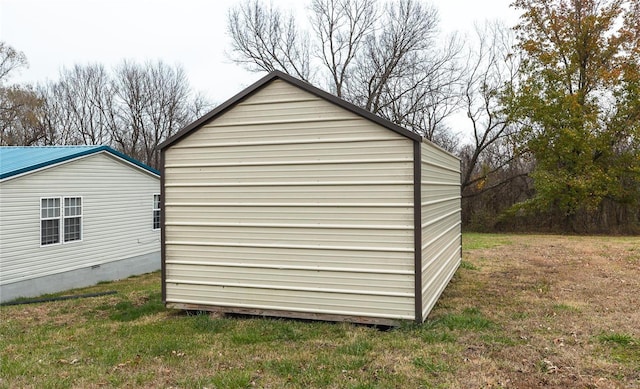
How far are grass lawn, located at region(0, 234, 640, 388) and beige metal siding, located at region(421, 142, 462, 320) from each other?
43 centimetres

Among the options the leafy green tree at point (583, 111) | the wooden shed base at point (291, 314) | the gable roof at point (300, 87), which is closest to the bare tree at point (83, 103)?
the leafy green tree at point (583, 111)

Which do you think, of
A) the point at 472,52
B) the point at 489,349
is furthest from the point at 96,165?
the point at 472,52

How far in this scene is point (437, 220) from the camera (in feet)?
22.2

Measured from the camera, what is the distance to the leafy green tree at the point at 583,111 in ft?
63.9

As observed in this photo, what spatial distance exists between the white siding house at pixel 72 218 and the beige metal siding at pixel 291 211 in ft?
19.3

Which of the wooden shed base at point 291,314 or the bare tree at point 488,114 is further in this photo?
the bare tree at point 488,114

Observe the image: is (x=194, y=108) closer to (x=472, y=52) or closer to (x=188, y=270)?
(x=472, y=52)

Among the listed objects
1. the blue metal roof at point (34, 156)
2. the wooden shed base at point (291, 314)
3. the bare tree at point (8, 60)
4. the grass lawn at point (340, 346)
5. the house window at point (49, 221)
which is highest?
the bare tree at point (8, 60)

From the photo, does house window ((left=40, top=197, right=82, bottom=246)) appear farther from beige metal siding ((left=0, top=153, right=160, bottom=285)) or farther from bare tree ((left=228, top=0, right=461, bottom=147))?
bare tree ((left=228, top=0, right=461, bottom=147))

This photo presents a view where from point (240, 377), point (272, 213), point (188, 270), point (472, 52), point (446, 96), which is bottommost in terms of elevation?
point (240, 377)

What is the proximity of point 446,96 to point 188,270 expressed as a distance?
71.4 feet

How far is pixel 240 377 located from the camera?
4066 millimetres

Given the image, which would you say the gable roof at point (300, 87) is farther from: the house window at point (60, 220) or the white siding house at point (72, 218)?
the house window at point (60, 220)

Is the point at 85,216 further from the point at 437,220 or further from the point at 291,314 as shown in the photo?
the point at 437,220
